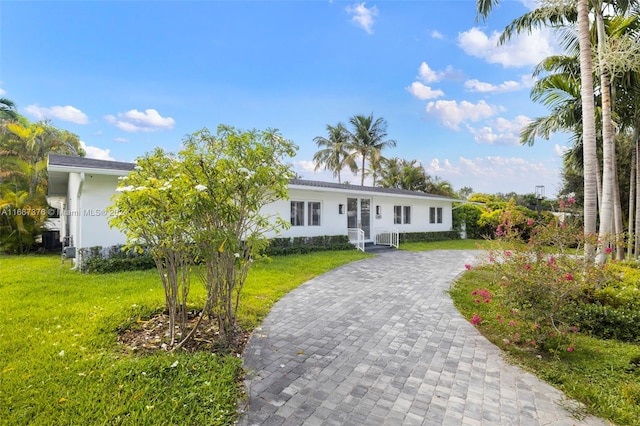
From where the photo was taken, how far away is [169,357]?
3.31m

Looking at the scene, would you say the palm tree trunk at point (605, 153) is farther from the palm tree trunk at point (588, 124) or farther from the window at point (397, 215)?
the window at point (397, 215)

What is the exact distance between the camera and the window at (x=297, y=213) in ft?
42.5

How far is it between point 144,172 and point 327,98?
1282cm

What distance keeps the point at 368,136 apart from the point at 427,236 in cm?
1301

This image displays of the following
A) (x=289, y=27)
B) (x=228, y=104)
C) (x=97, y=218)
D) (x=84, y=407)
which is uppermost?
(x=289, y=27)

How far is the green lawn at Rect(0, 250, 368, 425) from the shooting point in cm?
247

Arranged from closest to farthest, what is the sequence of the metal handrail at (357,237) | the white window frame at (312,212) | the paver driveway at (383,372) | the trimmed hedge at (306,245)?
the paver driveway at (383,372) → the trimmed hedge at (306,245) → the white window frame at (312,212) → the metal handrail at (357,237)

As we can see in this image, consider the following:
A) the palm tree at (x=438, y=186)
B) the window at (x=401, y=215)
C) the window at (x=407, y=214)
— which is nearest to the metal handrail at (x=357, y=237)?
the window at (x=401, y=215)

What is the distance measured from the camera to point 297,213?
13.1 m

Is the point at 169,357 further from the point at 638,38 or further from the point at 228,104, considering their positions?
the point at 228,104

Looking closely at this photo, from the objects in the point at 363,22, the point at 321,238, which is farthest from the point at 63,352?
the point at 363,22

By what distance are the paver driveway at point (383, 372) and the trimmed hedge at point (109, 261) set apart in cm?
534

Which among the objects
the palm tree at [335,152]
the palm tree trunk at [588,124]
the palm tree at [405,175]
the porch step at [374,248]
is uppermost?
the palm tree at [335,152]

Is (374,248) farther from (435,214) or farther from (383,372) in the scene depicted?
(383,372)
